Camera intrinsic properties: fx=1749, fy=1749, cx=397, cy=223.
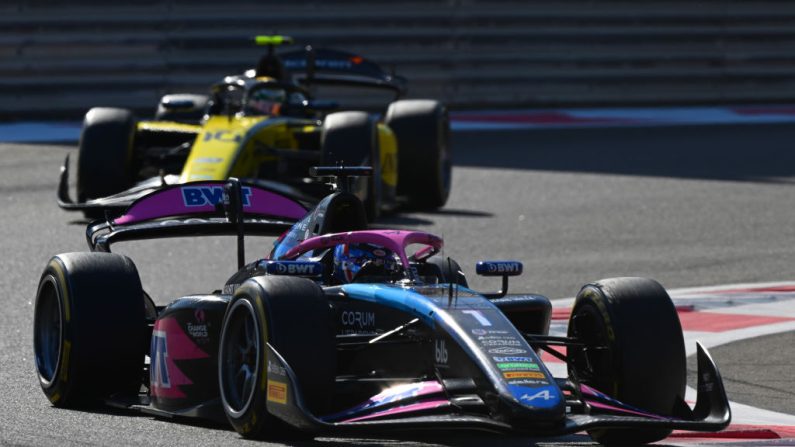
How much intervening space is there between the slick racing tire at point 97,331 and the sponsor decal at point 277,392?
1.30m

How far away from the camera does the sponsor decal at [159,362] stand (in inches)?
283

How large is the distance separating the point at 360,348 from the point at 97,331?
1360 mm

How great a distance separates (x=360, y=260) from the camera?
713 centimetres

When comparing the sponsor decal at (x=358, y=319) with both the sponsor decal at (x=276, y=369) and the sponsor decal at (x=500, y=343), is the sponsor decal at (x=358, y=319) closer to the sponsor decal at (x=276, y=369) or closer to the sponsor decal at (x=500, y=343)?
the sponsor decal at (x=276, y=369)

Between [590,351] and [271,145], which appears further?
[271,145]

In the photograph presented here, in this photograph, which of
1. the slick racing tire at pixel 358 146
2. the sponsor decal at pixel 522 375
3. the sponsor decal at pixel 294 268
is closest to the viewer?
the sponsor decal at pixel 522 375

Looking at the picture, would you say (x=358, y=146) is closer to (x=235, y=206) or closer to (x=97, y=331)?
(x=235, y=206)

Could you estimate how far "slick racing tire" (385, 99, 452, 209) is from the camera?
15.4 metres

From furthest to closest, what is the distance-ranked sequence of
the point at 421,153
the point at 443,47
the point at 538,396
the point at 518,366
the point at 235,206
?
1. the point at 443,47
2. the point at 421,153
3. the point at 235,206
4. the point at 518,366
5. the point at 538,396

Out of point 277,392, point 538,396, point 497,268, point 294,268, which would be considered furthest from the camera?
point 497,268

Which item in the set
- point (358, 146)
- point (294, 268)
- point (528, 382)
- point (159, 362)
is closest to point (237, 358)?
point (294, 268)

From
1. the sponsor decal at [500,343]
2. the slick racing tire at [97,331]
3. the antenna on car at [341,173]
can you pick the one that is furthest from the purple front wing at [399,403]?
the antenna on car at [341,173]

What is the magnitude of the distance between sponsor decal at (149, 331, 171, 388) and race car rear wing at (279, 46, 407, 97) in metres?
9.33

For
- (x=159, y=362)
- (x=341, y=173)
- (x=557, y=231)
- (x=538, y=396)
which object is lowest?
(x=557, y=231)
